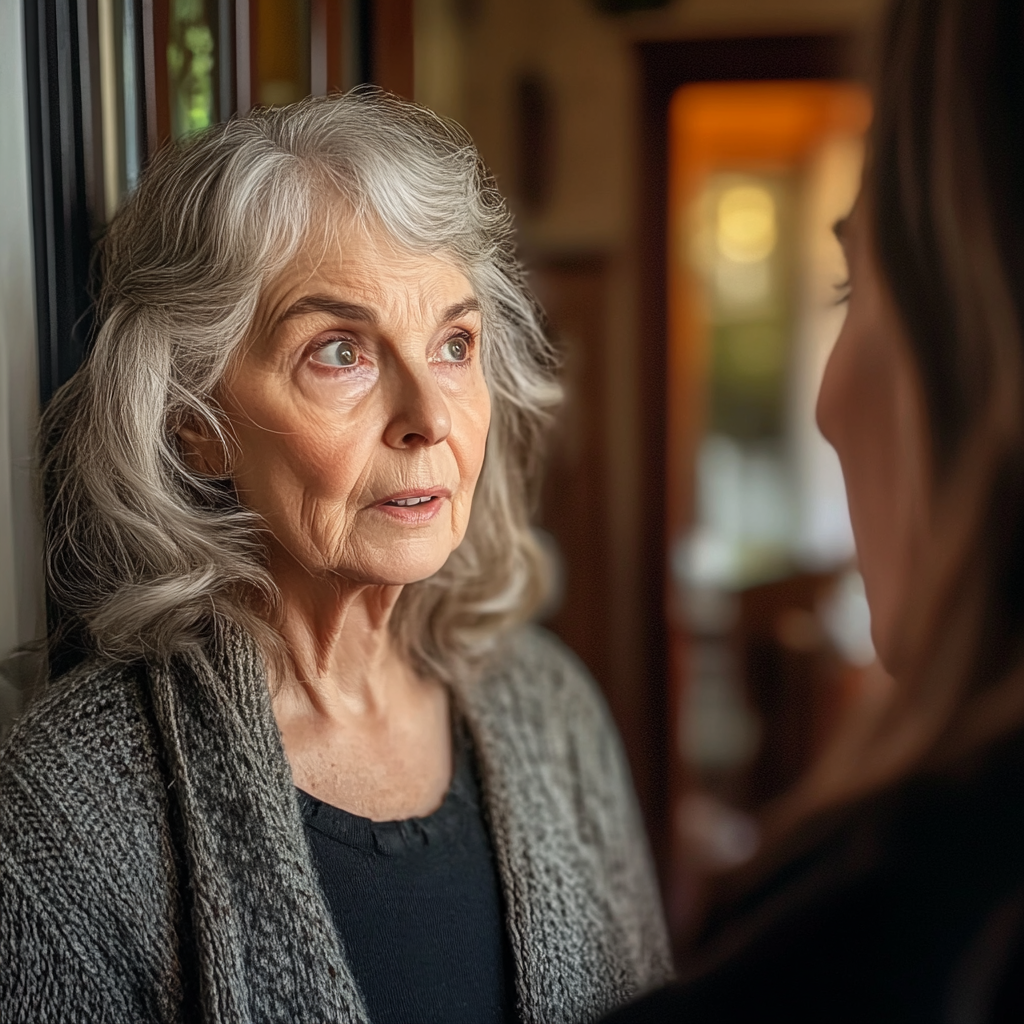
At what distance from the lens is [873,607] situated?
2.21ft

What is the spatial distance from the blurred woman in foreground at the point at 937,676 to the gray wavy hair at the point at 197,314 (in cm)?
38

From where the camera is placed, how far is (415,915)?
2.68 ft

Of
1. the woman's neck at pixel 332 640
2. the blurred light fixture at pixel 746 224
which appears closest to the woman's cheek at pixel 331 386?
the woman's neck at pixel 332 640

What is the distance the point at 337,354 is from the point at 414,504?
0.40 feet

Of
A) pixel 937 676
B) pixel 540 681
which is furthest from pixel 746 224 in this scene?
pixel 937 676

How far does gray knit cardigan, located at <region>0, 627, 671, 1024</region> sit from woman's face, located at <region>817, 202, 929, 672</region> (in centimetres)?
43

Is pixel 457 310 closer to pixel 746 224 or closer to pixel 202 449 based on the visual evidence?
pixel 202 449

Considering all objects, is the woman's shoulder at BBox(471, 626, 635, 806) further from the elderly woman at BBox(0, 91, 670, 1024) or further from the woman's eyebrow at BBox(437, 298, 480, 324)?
the woman's eyebrow at BBox(437, 298, 480, 324)

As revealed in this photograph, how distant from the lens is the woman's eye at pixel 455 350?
78cm

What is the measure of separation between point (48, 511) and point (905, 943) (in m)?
0.67

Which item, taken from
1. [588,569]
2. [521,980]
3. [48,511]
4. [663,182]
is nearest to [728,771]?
[588,569]

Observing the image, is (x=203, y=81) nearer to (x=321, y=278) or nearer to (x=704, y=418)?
(x=321, y=278)

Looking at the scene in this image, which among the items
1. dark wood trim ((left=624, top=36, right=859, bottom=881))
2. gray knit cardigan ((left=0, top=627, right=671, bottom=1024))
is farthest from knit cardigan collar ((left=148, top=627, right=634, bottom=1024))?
dark wood trim ((left=624, top=36, right=859, bottom=881))

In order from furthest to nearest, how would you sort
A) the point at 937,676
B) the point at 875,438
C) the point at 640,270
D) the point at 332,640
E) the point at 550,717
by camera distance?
the point at 640,270
the point at 550,717
the point at 332,640
the point at 875,438
the point at 937,676
